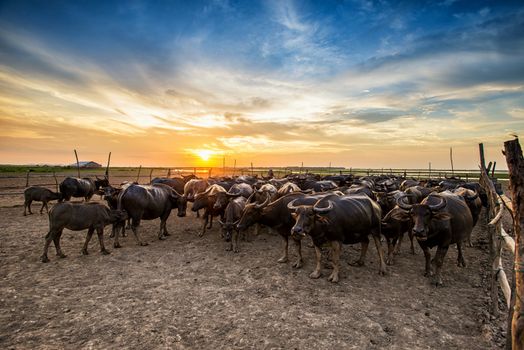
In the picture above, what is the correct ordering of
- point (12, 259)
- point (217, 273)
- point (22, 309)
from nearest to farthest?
point (22, 309) < point (217, 273) < point (12, 259)

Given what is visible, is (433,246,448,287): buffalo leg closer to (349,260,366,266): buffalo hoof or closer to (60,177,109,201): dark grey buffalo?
(349,260,366,266): buffalo hoof

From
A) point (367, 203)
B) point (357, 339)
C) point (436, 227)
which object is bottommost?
point (357, 339)

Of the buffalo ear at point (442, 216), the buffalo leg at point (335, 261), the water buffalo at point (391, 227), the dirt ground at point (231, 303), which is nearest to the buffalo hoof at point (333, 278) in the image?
the buffalo leg at point (335, 261)

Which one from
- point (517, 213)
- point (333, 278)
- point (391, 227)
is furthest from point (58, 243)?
point (517, 213)

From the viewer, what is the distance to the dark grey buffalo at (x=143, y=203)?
10469 mm

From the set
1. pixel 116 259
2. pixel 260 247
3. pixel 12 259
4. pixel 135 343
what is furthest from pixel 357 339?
pixel 12 259

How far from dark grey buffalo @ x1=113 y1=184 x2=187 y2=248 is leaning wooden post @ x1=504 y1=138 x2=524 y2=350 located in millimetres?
10523

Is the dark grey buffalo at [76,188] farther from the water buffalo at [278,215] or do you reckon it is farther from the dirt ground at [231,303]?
the water buffalo at [278,215]

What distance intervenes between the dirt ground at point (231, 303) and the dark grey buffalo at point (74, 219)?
2.02 ft

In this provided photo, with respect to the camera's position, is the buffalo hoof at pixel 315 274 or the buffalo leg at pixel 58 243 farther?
the buffalo leg at pixel 58 243

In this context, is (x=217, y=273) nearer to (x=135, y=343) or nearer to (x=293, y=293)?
(x=293, y=293)

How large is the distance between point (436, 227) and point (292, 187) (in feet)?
22.3

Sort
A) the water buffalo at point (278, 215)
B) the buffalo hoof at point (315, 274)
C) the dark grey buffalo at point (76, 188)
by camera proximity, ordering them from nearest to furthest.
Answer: the buffalo hoof at point (315, 274) → the water buffalo at point (278, 215) → the dark grey buffalo at point (76, 188)

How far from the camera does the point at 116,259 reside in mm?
8898
